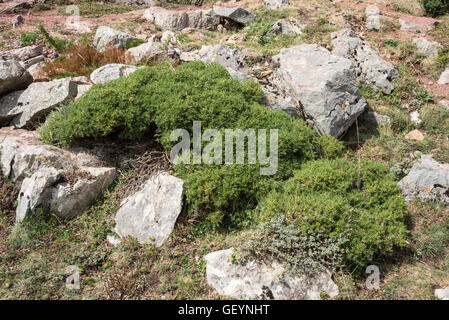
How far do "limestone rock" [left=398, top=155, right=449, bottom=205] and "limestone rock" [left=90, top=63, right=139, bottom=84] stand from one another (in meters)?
6.45

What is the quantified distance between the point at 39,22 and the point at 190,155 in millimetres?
11548

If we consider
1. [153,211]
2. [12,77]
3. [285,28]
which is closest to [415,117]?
[285,28]

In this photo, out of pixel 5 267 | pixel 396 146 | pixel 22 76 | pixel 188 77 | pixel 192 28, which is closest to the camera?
pixel 5 267

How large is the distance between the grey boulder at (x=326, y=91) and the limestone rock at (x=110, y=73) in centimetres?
385

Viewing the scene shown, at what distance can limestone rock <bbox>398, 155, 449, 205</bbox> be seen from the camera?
18.9ft

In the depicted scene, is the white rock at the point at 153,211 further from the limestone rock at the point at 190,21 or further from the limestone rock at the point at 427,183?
the limestone rock at the point at 190,21

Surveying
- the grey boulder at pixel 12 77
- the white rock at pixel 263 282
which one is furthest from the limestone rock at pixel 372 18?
the grey boulder at pixel 12 77

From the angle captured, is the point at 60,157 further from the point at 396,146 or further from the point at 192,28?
the point at 192,28

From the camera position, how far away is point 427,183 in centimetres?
585

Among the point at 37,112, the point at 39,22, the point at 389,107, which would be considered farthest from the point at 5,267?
the point at 39,22

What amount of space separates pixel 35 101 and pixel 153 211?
417 centimetres

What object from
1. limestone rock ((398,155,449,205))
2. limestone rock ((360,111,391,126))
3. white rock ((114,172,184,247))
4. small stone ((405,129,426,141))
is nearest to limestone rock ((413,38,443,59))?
limestone rock ((360,111,391,126))

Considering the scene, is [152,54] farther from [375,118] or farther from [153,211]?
[375,118]

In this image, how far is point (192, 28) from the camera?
11883 millimetres
